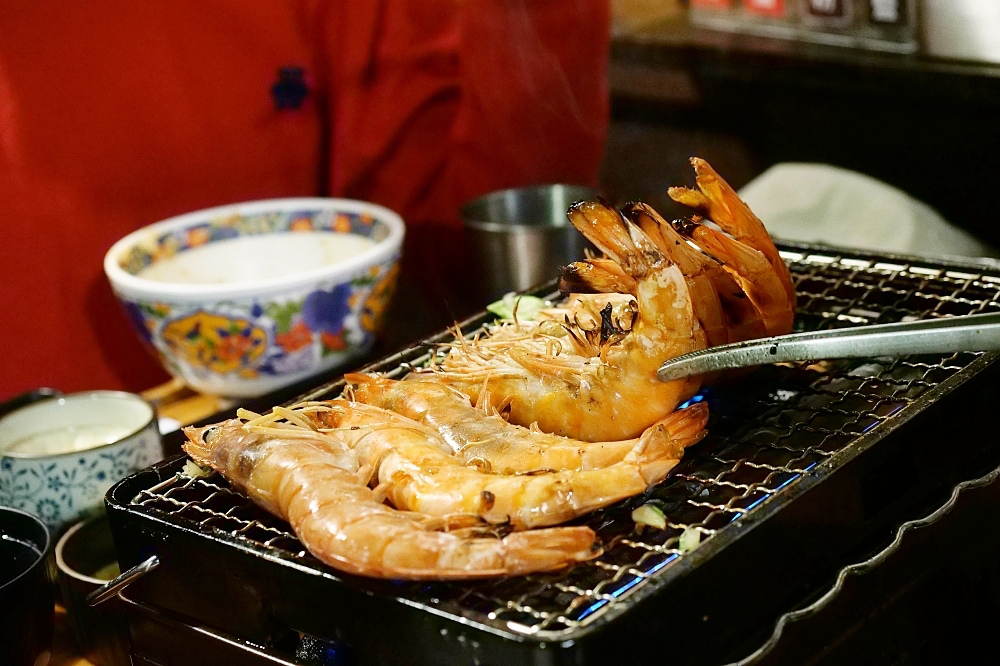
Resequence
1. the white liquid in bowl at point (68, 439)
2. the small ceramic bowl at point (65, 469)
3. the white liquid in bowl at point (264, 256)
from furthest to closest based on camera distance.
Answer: the white liquid in bowl at point (264, 256) → the white liquid in bowl at point (68, 439) → the small ceramic bowl at point (65, 469)

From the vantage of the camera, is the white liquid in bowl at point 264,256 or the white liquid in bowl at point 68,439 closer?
the white liquid in bowl at point 68,439

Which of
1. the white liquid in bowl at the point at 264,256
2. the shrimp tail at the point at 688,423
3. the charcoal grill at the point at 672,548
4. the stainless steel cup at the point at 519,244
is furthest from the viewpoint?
the white liquid in bowl at the point at 264,256

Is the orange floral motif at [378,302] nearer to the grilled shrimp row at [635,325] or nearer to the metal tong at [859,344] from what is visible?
the grilled shrimp row at [635,325]

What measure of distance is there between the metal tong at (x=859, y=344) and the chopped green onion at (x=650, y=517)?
27cm

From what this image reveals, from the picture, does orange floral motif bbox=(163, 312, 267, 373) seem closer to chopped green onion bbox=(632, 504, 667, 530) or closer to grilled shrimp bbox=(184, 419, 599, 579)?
grilled shrimp bbox=(184, 419, 599, 579)

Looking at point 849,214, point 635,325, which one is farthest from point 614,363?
point 849,214

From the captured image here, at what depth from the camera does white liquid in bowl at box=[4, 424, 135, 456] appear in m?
2.41

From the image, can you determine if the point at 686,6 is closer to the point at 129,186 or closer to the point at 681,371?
the point at 129,186

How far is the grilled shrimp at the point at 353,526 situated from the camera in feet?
4.55

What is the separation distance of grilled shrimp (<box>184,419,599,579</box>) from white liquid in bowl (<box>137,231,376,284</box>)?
4.39 feet

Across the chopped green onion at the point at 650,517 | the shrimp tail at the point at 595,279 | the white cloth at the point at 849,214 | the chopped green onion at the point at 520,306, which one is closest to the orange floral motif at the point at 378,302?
the chopped green onion at the point at 520,306

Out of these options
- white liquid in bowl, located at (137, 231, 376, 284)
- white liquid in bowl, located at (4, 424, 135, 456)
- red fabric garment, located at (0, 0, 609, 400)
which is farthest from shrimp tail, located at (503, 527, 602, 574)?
red fabric garment, located at (0, 0, 609, 400)

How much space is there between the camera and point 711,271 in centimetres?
194

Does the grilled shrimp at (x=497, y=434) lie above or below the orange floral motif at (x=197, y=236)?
below
